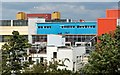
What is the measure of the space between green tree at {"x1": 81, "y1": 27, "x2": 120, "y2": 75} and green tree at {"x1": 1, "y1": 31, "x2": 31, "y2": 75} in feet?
2.97

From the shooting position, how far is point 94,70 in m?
3.36

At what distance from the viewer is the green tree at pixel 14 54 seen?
150 inches

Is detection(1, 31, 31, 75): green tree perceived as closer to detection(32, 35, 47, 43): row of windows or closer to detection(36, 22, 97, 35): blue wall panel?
detection(32, 35, 47, 43): row of windows

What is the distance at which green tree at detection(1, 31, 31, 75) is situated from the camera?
3.81m

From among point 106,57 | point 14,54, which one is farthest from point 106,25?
point 106,57

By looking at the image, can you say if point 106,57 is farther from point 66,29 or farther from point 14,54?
point 66,29

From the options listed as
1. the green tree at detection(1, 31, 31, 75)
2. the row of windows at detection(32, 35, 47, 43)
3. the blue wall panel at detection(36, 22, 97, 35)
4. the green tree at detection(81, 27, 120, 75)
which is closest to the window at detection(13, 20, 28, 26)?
the blue wall panel at detection(36, 22, 97, 35)

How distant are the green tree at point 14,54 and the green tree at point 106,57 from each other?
0.90 metres

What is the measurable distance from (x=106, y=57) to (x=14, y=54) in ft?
4.27

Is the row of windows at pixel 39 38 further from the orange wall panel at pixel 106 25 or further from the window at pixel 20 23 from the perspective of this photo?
the orange wall panel at pixel 106 25

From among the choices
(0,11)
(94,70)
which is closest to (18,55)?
(94,70)

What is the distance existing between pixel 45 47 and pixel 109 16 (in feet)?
6.40

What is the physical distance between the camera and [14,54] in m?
4.00

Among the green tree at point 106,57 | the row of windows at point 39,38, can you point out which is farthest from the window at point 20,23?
the green tree at point 106,57
